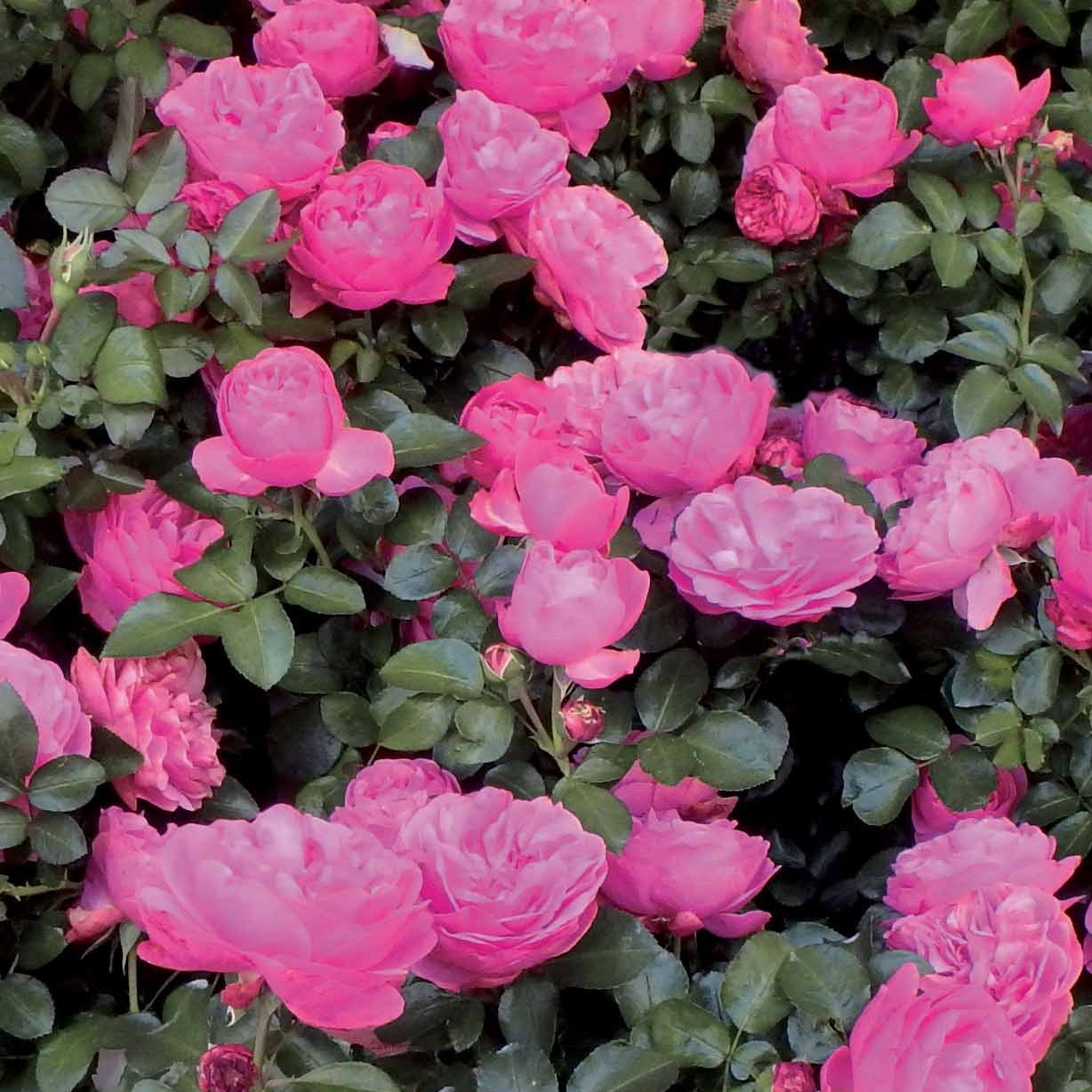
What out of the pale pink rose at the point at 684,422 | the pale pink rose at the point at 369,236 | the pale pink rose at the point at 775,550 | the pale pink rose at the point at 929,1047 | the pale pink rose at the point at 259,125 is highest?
the pale pink rose at the point at 259,125

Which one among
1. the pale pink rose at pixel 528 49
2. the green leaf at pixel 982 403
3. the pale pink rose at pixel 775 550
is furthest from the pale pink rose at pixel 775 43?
the pale pink rose at pixel 775 550

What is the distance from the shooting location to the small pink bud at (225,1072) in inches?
23.0

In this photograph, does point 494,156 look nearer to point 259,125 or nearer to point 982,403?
point 259,125

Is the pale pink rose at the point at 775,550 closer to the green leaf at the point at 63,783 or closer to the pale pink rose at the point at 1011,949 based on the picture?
the pale pink rose at the point at 1011,949

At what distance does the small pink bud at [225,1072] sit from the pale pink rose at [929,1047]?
A: 0.26 meters

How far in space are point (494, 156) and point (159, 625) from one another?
0.37 m

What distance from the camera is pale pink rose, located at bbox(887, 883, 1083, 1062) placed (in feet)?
2.10

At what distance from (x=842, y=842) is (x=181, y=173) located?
650 mm

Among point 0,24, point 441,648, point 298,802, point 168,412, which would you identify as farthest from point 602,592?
point 0,24

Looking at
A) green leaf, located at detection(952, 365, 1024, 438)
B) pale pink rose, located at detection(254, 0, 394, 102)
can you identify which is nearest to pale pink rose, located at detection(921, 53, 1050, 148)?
green leaf, located at detection(952, 365, 1024, 438)

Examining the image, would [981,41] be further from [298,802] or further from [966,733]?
[298,802]

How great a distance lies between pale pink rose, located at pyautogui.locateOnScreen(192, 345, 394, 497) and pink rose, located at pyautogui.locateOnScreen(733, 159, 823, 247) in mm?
396

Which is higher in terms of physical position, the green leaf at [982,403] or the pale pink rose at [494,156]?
the pale pink rose at [494,156]

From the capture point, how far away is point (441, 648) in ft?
2.46
